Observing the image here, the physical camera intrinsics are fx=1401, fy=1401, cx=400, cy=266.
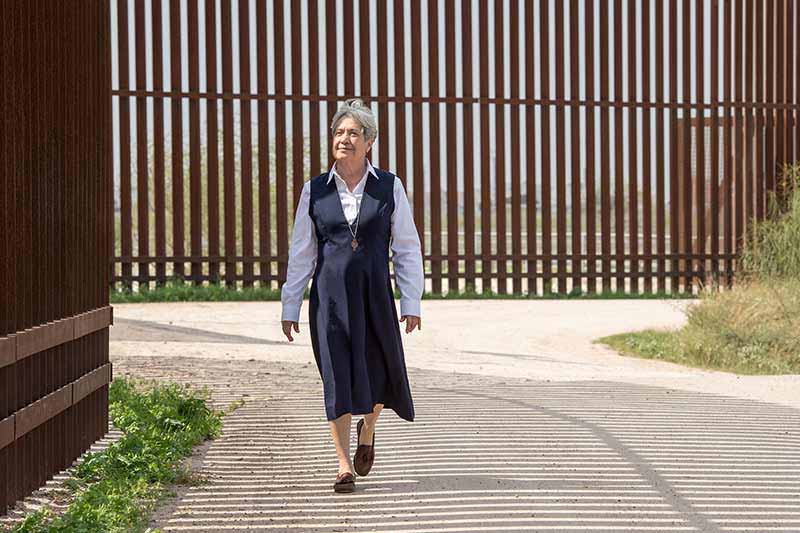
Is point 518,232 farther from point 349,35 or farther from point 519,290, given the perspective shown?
point 349,35

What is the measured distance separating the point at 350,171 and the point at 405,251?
0.39 meters

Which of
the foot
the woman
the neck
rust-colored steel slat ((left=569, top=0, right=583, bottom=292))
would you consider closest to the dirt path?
the foot

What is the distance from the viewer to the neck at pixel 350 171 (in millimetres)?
5594

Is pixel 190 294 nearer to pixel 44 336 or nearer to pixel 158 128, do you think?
pixel 158 128

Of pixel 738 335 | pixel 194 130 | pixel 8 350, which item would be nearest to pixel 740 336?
pixel 738 335

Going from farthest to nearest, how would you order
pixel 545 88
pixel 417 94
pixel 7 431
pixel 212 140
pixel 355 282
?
pixel 545 88
pixel 417 94
pixel 212 140
pixel 355 282
pixel 7 431

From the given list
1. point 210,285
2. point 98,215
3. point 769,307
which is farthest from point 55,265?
point 210,285

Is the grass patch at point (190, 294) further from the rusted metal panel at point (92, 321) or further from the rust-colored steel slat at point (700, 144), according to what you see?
the rusted metal panel at point (92, 321)

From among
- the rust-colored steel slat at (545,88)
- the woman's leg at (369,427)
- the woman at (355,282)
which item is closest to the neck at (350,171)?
the woman at (355,282)

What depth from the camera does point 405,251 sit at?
566cm

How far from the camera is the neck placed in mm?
5594

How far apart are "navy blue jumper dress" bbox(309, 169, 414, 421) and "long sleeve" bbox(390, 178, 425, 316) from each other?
44 millimetres

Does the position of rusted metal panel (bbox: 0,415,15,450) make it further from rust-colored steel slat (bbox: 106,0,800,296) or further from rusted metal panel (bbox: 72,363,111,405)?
rust-colored steel slat (bbox: 106,0,800,296)

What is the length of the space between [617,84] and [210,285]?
6.20m
